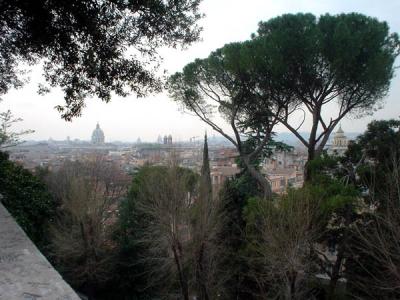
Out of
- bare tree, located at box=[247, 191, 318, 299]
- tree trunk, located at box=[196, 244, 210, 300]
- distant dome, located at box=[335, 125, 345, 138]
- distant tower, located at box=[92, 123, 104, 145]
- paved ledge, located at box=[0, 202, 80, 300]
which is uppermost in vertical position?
distant tower, located at box=[92, 123, 104, 145]

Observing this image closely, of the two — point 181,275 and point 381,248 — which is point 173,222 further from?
point 381,248

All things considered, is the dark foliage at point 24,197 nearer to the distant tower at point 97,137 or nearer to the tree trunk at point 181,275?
the tree trunk at point 181,275

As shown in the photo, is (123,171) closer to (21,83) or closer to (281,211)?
(281,211)

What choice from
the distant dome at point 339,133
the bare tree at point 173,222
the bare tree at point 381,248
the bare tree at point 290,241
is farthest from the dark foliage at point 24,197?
the distant dome at point 339,133

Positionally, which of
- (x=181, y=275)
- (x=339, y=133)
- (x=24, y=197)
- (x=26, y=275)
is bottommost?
(x=181, y=275)

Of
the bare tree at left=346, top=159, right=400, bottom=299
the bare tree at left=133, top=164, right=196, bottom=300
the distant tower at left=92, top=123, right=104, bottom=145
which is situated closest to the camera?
the bare tree at left=346, top=159, right=400, bottom=299

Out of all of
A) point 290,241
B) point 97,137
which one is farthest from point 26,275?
point 97,137

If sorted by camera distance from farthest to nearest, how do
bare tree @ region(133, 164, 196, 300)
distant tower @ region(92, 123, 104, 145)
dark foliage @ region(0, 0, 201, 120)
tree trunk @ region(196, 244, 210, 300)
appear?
distant tower @ region(92, 123, 104, 145)
bare tree @ region(133, 164, 196, 300)
tree trunk @ region(196, 244, 210, 300)
dark foliage @ region(0, 0, 201, 120)

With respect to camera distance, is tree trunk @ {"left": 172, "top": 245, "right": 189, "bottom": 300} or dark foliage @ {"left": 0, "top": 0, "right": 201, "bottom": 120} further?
tree trunk @ {"left": 172, "top": 245, "right": 189, "bottom": 300}

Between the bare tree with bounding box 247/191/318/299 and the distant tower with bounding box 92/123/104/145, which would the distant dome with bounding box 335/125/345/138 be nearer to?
the bare tree with bounding box 247/191/318/299

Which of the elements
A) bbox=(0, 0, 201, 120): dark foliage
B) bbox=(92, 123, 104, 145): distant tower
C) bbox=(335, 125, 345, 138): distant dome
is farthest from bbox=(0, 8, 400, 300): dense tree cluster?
bbox=(92, 123, 104, 145): distant tower

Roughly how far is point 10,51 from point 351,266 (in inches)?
308

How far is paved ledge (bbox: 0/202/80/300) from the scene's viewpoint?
2490 mm

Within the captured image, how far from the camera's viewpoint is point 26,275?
276cm
